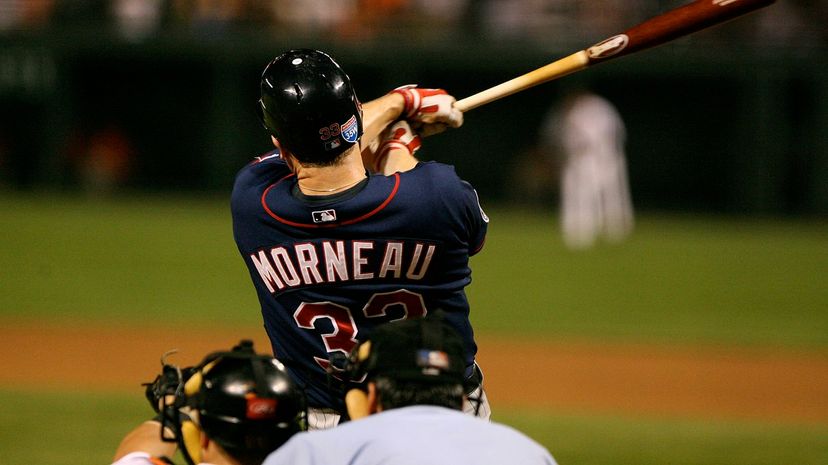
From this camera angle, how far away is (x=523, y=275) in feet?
50.7

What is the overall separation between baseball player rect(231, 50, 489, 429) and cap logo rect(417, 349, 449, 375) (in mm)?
793

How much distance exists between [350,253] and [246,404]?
0.84 m

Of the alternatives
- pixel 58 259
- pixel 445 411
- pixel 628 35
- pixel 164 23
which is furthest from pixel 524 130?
pixel 445 411

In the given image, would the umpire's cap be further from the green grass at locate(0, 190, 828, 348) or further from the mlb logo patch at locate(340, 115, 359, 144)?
the green grass at locate(0, 190, 828, 348)

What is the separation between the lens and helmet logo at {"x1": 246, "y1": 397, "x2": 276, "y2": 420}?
2.75 m

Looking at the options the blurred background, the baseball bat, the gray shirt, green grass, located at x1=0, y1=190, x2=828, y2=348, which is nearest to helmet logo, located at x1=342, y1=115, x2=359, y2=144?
the baseball bat

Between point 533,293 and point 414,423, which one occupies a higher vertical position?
point 414,423

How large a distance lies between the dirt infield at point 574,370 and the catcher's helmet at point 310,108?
5403mm

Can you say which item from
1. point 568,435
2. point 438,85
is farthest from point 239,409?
point 438,85

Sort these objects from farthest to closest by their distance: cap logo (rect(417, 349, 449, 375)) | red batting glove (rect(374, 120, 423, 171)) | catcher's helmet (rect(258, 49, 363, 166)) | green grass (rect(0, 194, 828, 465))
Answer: green grass (rect(0, 194, 828, 465)), red batting glove (rect(374, 120, 423, 171)), catcher's helmet (rect(258, 49, 363, 166)), cap logo (rect(417, 349, 449, 375))

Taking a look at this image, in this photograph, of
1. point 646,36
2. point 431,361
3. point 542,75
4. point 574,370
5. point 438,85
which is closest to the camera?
point 431,361

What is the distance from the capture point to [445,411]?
2.66 meters

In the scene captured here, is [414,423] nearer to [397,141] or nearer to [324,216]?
[324,216]

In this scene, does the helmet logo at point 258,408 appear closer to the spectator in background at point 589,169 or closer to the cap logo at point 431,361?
the cap logo at point 431,361
